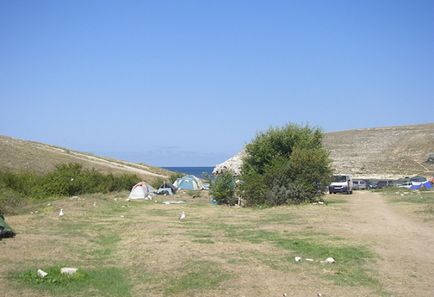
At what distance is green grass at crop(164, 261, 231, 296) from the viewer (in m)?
9.09

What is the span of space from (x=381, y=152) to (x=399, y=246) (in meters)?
70.6

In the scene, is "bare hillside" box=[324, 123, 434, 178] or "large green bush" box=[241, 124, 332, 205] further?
"bare hillside" box=[324, 123, 434, 178]

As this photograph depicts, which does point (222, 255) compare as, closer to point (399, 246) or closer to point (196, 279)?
point (196, 279)

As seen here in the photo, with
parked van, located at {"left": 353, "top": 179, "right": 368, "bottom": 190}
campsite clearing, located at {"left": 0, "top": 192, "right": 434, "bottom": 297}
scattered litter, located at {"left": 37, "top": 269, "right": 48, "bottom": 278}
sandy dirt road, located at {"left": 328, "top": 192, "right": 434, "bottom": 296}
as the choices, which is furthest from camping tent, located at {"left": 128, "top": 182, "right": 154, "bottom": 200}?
parked van, located at {"left": 353, "top": 179, "right": 368, "bottom": 190}

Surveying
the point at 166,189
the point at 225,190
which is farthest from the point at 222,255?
the point at 166,189

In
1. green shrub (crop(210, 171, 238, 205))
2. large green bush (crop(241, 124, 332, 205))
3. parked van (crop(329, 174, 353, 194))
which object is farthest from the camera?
parked van (crop(329, 174, 353, 194))

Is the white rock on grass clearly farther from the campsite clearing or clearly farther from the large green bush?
the large green bush

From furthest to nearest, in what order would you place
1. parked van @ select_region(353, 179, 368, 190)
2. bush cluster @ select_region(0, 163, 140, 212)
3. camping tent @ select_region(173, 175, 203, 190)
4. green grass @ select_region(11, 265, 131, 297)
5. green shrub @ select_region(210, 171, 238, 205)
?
parked van @ select_region(353, 179, 368, 190)
camping tent @ select_region(173, 175, 203, 190)
green shrub @ select_region(210, 171, 238, 205)
bush cluster @ select_region(0, 163, 140, 212)
green grass @ select_region(11, 265, 131, 297)

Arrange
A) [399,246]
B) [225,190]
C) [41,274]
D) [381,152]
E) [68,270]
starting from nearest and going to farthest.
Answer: [41,274]
[68,270]
[399,246]
[225,190]
[381,152]

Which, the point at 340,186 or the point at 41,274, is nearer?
the point at 41,274

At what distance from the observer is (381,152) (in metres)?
80.9

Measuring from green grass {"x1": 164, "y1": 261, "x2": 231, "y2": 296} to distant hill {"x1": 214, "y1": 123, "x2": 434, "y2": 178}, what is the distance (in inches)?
1984

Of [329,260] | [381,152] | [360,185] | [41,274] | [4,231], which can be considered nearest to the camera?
[41,274]

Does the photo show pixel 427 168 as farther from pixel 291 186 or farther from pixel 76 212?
pixel 76 212
